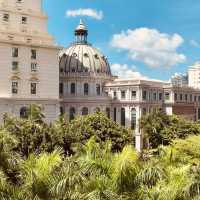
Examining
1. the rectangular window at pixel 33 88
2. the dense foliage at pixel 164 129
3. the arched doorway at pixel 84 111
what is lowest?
the dense foliage at pixel 164 129

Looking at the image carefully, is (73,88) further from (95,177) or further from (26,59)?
(95,177)

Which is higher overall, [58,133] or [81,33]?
[81,33]

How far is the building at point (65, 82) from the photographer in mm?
85000

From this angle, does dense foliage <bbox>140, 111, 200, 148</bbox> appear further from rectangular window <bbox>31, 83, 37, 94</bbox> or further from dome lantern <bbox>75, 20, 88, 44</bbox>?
dome lantern <bbox>75, 20, 88, 44</bbox>

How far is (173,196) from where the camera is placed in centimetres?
1755

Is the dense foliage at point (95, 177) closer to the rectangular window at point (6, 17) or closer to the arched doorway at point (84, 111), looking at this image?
the rectangular window at point (6, 17)

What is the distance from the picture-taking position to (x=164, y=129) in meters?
78.3

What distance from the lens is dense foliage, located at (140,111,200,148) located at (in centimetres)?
7769

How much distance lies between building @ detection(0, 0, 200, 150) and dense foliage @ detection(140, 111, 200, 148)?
9.57 metres

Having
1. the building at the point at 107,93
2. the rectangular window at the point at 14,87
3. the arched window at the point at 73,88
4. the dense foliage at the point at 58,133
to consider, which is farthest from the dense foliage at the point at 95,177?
the arched window at the point at 73,88

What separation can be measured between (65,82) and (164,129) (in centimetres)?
4823

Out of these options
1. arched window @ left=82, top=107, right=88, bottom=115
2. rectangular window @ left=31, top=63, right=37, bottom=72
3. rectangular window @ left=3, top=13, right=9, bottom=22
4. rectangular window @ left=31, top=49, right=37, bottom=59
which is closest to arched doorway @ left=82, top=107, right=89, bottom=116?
arched window @ left=82, top=107, right=88, bottom=115

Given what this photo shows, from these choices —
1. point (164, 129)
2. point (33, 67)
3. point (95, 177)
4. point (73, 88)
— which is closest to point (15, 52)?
point (33, 67)

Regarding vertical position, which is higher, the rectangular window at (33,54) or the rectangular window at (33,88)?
the rectangular window at (33,54)
